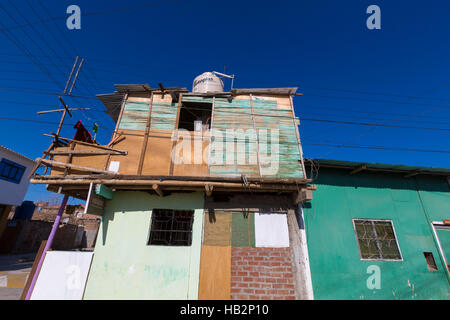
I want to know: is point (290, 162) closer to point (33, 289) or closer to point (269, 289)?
point (269, 289)

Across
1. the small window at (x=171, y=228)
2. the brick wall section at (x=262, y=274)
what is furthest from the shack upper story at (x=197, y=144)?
the brick wall section at (x=262, y=274)

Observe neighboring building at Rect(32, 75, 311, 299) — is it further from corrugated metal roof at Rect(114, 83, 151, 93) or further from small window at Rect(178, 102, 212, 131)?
small window at Rect(178, 102, 212, 131)

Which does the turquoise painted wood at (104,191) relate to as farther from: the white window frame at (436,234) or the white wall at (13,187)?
the white wall at (13,187)

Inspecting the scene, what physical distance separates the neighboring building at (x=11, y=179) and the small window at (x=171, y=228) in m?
19.7

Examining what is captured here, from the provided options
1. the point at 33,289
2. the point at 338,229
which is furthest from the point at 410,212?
the point at 33,289

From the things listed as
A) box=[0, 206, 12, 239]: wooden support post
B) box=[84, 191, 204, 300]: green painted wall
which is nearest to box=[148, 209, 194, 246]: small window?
box=[84, 191, 204, 300]: green painted wall

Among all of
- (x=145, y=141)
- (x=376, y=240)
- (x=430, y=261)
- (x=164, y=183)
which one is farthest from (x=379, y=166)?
(x=145, y=141)

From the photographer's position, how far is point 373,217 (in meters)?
7.34

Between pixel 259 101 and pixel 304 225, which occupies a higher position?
pixel 259 101

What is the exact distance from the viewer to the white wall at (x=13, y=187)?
16.7 metres

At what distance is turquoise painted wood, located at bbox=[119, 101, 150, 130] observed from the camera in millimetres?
7857

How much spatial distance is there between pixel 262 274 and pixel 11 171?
24.5 meters
